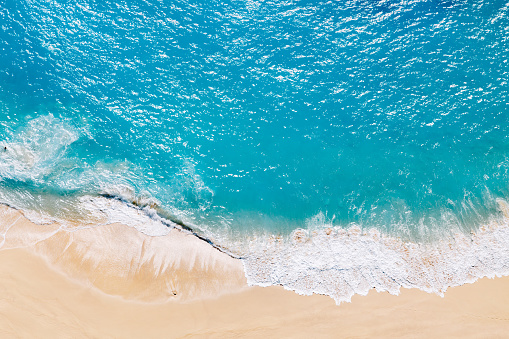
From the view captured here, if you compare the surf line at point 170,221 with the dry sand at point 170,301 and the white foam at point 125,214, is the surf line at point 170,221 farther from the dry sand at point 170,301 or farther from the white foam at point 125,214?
the dry sand at point 170,301

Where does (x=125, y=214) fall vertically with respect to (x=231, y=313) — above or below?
above

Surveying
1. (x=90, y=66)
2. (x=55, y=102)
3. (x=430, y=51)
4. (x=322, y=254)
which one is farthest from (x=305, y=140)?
(x=55, y=102)

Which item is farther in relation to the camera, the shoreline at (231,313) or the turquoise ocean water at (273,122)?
the turquoise ocean water at (273,122)

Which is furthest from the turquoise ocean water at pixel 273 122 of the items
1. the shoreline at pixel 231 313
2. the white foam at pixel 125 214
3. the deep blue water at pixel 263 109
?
the shoreline at pixel 231 313

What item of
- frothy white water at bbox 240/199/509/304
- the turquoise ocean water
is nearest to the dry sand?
frothy white water at bbox 240/199/509/304

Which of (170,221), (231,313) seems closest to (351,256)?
(231,313)

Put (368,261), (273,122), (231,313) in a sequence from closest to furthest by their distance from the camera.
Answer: (231,313), (368,261), (273,122)

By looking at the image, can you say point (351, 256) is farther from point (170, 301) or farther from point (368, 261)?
point (170, 301)
